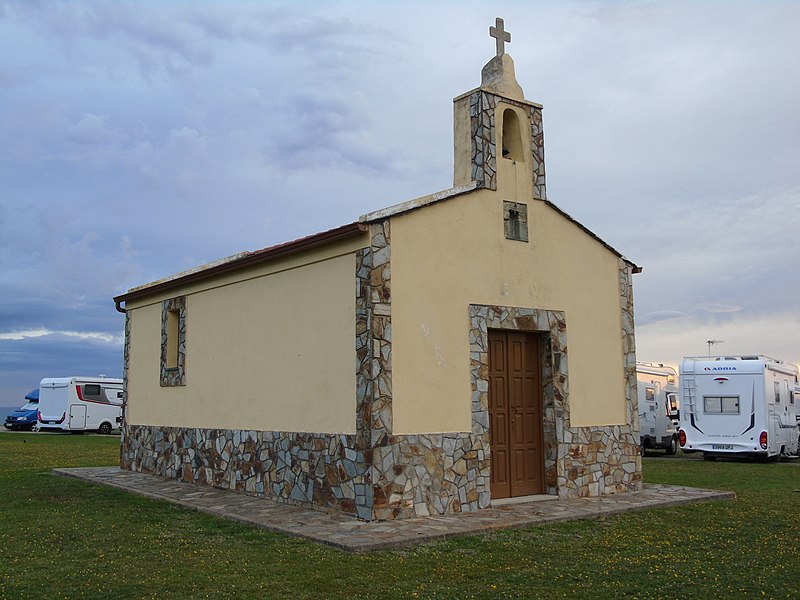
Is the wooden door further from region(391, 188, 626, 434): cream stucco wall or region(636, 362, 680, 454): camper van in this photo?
region(636, 362, 680, 454): camper van

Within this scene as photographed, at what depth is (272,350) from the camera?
11.7 metres

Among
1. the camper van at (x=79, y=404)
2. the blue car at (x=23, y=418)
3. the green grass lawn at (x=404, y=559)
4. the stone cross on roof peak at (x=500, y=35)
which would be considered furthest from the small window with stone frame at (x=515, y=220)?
the blue car at (x=23, y=418)

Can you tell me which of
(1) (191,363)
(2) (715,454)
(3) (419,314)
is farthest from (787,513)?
(2) (715,454)

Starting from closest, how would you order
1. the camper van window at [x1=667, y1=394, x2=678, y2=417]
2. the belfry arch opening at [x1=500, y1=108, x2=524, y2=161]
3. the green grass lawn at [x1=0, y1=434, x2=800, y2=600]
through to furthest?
the green grass lawn at [x1=0, y1=434, x2=800, y2=600], the belfry arch opening at [x1=500, y1=108, x2=524, y2=161], the camper van window at [x1=667, y1=394, x2=678, y2=417]

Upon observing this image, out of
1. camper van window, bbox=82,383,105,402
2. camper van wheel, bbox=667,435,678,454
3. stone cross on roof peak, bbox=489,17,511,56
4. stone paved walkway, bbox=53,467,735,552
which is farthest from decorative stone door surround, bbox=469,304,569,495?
camper van window, bbox=82,383,105,402

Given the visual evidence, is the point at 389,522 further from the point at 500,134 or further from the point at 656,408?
the point at 656,408

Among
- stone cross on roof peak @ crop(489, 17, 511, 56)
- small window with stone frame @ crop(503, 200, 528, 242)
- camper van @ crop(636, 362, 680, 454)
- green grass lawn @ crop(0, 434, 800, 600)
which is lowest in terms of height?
green grass lawn @ crop(0, 434, 800, 600)

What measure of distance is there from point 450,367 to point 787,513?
474 cm

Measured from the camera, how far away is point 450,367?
10383 millimetres

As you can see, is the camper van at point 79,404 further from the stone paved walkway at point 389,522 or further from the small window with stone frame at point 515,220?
the small window with stone frame at point 515,220

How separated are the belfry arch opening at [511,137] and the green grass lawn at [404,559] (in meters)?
5.30

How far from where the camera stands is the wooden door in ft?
36.4

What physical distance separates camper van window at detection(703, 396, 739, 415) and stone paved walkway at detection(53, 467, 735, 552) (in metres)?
8.27

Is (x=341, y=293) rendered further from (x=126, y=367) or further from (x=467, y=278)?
(x=126, y=367)
